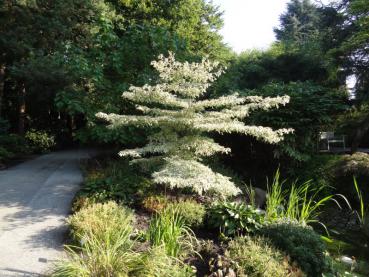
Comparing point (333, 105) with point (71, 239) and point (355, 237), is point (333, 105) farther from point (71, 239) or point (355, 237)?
point (71, 239)

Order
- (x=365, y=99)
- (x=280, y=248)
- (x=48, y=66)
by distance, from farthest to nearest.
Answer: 1. (x=365, y=99)
2. (x=48, y=66)
3. (x=280, y=248)

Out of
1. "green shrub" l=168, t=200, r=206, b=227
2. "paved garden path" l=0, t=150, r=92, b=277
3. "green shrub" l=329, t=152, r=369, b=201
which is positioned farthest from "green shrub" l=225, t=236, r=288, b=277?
"green shrub" l=329, t=152, r=369, b=201

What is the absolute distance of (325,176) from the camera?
23.4ft

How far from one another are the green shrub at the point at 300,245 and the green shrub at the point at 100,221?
179cm

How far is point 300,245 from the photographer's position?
12.7 feet

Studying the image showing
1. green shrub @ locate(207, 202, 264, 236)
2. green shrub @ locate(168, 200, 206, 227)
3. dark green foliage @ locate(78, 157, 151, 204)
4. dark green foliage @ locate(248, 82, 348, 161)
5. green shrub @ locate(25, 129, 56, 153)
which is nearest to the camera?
green shrub @ locate(207, 202, 264, 236)

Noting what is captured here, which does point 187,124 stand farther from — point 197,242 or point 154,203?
point 197,242

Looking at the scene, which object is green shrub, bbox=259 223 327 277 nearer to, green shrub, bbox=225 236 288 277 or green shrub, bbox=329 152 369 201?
green shrub, bbox=225 236 288 277

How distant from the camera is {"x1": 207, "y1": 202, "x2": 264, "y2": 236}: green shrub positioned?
4.21 m

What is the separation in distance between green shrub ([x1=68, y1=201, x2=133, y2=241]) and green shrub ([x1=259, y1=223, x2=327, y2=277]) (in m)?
1.79

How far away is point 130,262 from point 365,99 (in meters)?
9.41

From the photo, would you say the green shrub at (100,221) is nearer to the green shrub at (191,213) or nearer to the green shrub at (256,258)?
the green shrub at (191,213)

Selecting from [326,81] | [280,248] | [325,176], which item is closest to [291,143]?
[325,176]

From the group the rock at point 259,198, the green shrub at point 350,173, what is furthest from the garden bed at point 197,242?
the green shrub at point 350,173
